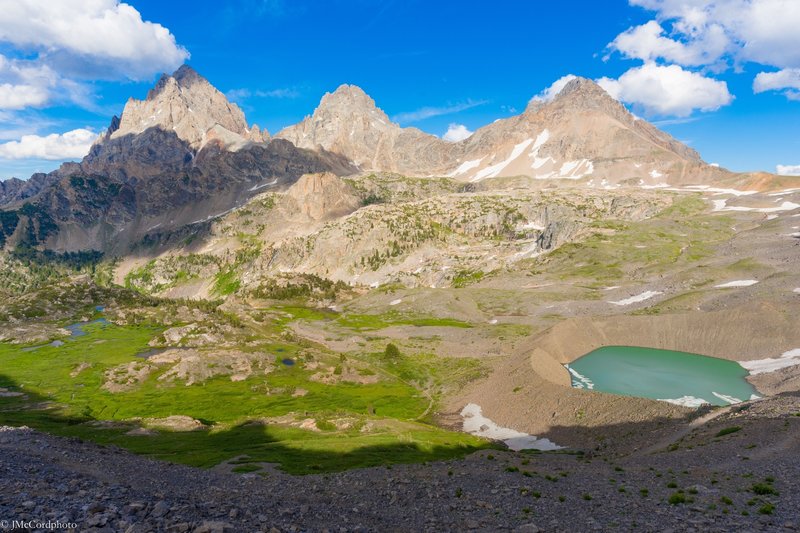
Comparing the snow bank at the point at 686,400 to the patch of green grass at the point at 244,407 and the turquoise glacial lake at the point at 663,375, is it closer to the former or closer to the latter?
the turquoise glacial lake at the point at 663,375

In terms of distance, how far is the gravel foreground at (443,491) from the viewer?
20.3m

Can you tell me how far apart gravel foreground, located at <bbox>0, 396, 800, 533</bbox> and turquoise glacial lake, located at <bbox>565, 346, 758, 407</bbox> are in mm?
49426

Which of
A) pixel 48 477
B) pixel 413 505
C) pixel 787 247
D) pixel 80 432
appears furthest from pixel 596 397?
pixel 787 247

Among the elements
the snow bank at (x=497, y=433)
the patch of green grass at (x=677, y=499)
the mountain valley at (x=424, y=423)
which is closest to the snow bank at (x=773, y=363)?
the mountain valley at (x=424, y=423)

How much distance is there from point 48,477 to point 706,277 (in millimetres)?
215049

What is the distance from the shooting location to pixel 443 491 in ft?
117

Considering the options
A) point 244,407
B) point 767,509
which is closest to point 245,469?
point 767,509

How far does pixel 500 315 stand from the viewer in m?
189

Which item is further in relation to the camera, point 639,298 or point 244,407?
point 639,298

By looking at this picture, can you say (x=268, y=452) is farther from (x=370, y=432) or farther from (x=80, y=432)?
(x=80, y=432)

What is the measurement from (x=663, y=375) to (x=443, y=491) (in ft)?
319

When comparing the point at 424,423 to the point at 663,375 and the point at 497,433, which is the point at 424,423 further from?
the point at 663,375

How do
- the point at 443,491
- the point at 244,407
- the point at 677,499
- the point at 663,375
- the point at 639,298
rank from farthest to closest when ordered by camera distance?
the point at 639,298 < the point at 244,407 < the point at 663,375 < the point at 443,491 < the point at 677,499

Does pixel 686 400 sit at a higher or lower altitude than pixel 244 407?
higher
